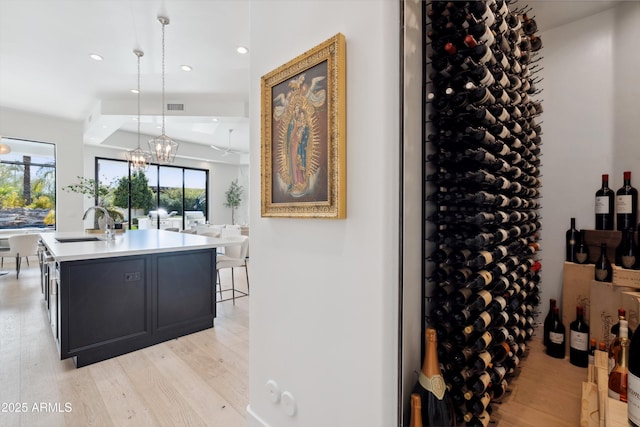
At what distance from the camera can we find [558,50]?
1094mm

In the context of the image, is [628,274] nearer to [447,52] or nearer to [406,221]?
[406,221]

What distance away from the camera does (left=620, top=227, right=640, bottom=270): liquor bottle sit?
0.85 meters

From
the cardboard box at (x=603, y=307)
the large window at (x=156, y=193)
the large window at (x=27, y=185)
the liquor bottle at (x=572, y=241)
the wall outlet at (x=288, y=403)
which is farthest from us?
the large window at (x=156, y=193)

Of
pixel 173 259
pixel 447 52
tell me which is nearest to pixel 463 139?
pixel 447 52

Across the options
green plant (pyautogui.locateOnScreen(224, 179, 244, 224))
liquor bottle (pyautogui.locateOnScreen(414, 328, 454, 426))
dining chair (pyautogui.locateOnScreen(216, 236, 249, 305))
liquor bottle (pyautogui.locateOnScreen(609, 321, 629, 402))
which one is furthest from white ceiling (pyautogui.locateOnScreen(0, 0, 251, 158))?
green plant (pyautogui.locateOnScreen(224, 179, 244, 224))

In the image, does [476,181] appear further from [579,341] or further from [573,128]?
[579,341]

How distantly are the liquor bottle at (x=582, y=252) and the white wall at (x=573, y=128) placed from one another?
2.0 inches

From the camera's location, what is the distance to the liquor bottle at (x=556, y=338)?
1.09 m

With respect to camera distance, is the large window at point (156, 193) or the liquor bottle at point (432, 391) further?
the large window at point (156, 193)

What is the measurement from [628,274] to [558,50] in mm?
801

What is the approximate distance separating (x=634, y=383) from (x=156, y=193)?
34.2 feet

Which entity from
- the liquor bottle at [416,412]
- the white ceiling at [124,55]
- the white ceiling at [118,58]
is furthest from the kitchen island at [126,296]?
the liquor bottle at [416,412]

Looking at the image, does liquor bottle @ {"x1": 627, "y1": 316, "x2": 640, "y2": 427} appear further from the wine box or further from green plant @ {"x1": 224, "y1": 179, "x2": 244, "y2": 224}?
green plant @ {"x1": 224, "y1": 179, "x2": 244, "y2": 224}

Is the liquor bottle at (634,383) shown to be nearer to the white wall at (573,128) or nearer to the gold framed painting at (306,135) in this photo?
the white wall at (573,128)
